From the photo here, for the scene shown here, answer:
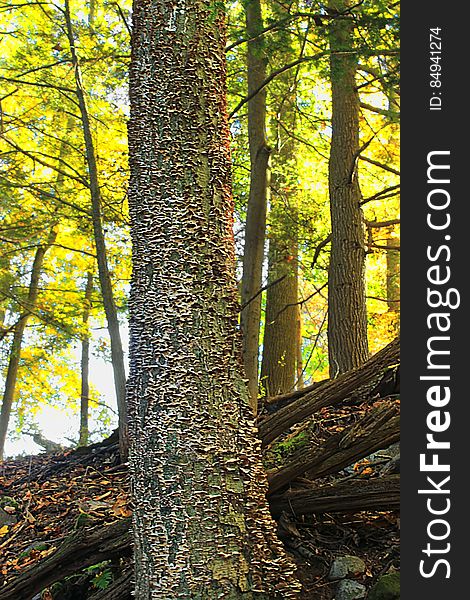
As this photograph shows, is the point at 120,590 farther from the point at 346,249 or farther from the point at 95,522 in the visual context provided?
the point at 346,249

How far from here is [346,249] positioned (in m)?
7.37

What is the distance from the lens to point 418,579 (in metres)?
2.08

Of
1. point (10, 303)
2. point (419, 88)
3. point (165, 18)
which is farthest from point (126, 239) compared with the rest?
point (419, 88)

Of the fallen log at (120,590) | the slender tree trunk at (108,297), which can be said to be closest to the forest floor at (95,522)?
the fallen log at (120,590)

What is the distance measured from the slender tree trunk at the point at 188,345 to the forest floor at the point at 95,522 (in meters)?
0.76

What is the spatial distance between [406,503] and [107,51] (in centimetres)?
612

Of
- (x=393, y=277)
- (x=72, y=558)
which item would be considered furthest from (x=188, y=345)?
(x=393, y=277)

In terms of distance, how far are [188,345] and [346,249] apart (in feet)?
16.4

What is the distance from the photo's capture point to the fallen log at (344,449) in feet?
11.9

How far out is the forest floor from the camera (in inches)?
135

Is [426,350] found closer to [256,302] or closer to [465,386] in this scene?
Result: [465,386]

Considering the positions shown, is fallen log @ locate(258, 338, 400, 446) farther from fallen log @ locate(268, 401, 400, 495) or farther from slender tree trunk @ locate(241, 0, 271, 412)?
slender tree trunk @ locate(241, 0, 271, 412)

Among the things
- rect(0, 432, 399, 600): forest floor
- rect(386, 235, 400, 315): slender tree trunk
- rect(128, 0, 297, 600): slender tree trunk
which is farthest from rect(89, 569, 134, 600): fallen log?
rect(386, 235, 400, 315): slender tree trunk

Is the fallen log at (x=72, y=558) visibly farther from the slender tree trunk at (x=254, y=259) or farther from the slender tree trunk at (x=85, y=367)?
the slender tree trunk at (x=85, y=367)
